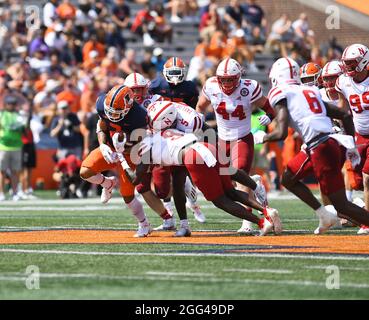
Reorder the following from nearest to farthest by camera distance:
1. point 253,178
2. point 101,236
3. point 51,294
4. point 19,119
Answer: point 51,294 → point 101,236 → point 253,178 → point 19,119

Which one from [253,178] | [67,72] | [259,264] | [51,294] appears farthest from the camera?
[67,72]

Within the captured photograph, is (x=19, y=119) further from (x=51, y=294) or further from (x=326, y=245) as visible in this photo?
(x=51, y=294)

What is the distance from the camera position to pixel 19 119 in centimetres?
1897

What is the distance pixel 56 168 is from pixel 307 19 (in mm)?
9275

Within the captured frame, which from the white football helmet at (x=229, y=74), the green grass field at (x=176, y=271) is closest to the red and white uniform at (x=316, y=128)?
the green grass field at (x=176, y=271)

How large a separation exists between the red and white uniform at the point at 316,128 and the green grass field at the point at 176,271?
2.76 ft

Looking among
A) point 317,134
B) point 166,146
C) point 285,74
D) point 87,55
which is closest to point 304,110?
point 317,134

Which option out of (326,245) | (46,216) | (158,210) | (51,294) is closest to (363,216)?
(326,245)

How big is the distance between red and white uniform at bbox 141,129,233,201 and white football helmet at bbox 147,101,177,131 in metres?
0.08

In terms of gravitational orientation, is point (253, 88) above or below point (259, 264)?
above

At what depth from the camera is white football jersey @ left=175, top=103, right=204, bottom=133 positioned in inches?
429

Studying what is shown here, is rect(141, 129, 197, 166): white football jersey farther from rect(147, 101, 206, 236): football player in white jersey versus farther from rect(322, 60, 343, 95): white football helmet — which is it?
rect(322, 60, 343, 95): white football helmet

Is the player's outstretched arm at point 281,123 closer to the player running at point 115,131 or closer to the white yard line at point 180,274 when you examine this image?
the player running at point 115,131

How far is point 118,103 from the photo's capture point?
10.5m
